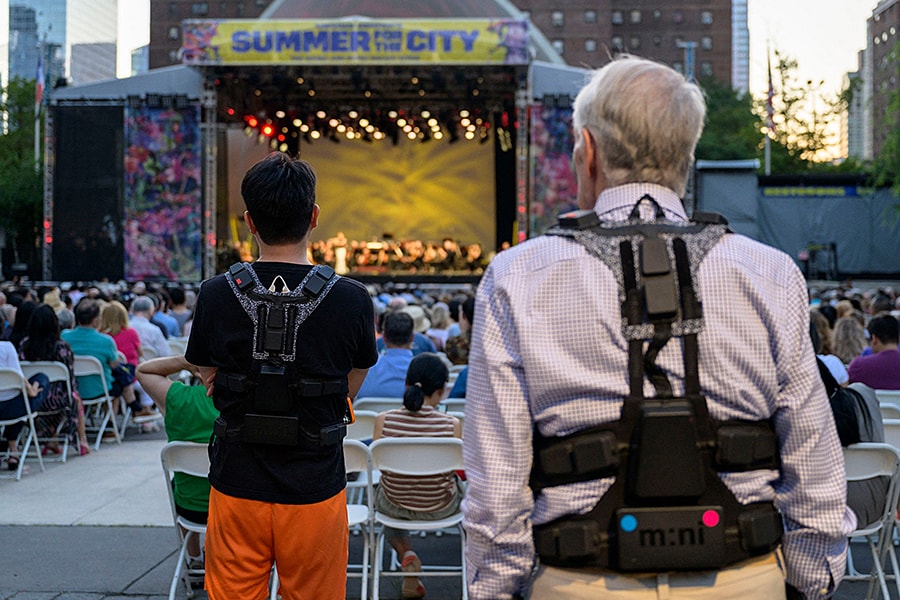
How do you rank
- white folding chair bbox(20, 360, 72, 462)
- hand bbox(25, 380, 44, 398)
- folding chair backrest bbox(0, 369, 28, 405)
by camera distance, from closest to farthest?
folding chair backrest bbox(0, 369, 28, 405) → hand bbox(25, 380, 44, 398) → white folding chair bbox(20, 360, 72, 462)

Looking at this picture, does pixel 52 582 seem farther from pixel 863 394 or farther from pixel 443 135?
pixel 443 135

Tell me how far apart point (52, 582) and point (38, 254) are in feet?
144

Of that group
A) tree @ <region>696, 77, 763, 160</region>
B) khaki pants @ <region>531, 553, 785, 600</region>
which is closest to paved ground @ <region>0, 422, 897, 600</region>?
khaki pants @ <region>531, 553, 785, 600</region>

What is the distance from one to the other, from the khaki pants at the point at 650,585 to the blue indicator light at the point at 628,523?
0.29 ft

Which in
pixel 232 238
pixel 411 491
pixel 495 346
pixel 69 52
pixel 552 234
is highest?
pixel 69 52

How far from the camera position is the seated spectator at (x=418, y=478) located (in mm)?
4520

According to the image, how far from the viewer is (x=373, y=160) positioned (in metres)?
30.8

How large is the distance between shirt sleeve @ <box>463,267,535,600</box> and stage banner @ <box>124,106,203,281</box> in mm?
22574

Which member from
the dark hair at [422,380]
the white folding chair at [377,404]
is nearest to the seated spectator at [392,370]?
the white folding chair at [377,404]

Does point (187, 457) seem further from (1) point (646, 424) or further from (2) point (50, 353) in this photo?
(2) point (50, 353)

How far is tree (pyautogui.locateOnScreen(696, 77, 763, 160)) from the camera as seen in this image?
49719 millimetres

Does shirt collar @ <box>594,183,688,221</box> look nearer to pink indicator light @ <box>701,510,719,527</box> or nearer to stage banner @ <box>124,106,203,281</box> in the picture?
pink indicator light @ <box>701,510,719,527</box>

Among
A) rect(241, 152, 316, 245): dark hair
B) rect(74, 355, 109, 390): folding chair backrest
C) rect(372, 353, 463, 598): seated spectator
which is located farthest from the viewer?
rect(74, 355, 109, 390): folding chair backrest

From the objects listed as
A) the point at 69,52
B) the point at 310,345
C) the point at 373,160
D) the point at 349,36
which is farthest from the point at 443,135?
the point at 69,52
